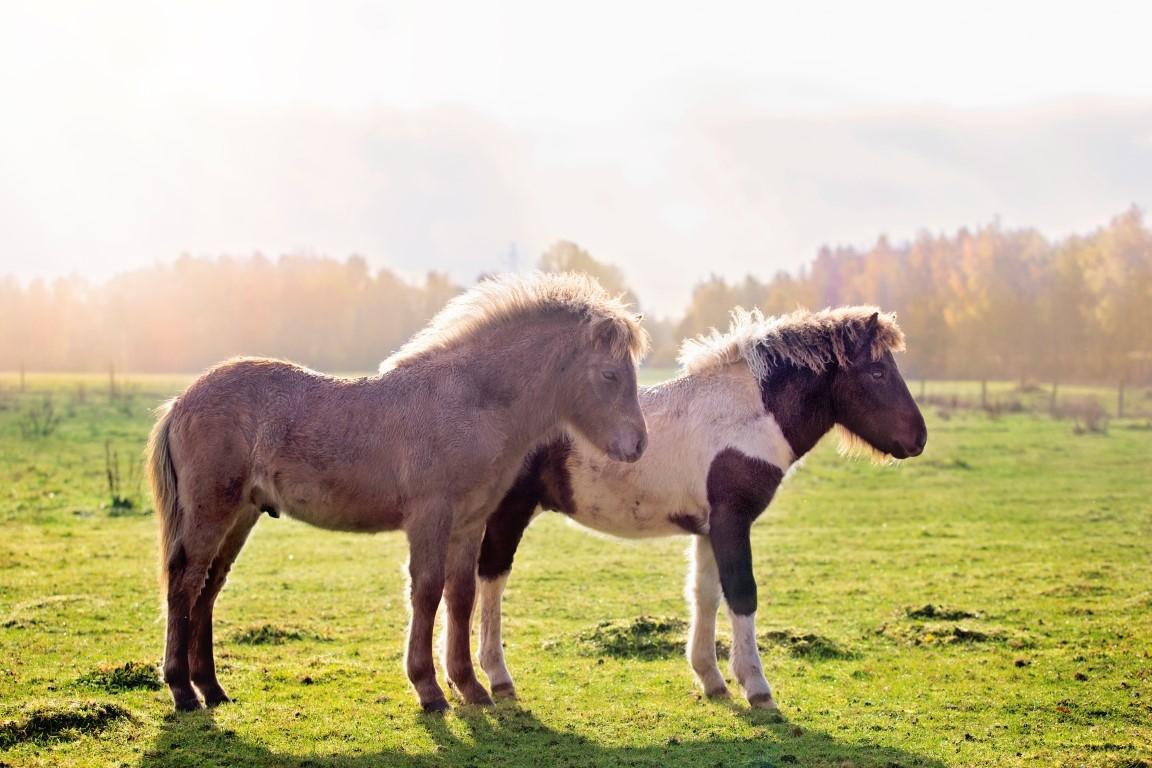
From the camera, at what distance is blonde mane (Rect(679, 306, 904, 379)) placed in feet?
24.1

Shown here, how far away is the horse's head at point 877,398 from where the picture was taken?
7352 mm

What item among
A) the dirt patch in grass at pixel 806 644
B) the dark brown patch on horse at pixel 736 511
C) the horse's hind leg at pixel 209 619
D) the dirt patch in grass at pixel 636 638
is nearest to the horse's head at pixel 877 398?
the dark brown patch on horse at pixel 736 511

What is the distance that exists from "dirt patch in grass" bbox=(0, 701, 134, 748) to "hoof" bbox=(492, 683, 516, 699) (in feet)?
7.65

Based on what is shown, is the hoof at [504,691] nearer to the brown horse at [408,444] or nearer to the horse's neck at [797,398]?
the brown horse at [408,444]

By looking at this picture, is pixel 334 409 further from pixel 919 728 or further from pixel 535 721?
pixel 919 728

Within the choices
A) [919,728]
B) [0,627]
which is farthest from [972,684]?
[0,627]

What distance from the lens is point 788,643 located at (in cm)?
858

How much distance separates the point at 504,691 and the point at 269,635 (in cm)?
270

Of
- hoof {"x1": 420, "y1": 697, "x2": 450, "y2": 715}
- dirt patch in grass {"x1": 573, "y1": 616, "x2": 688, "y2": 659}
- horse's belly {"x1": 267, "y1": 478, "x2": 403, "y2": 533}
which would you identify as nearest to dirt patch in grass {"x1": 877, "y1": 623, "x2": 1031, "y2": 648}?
dirt patch in grass {"x1": 573, "y1": 616, "x2": 688, "y2": 659}

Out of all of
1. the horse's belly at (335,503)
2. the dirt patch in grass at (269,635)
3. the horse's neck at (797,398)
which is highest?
the horse's neck at (797,398)

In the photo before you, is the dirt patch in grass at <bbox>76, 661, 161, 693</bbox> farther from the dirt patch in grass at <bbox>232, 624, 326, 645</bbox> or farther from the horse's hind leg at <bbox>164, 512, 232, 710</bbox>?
the dirt patch in grass at <bbox>232, 624, 326, 645</bbox>

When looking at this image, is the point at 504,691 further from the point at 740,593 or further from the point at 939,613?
the point at 939,613

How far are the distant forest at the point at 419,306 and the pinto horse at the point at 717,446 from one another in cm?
4908

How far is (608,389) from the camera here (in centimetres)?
682
